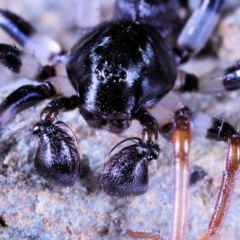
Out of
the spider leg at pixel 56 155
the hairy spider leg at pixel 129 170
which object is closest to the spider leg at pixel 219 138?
the hairy spider leg at pixel 129 170

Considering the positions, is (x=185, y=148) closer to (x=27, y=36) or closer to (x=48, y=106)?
(x=48, y=106)

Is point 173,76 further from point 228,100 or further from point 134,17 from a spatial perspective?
point 134,17

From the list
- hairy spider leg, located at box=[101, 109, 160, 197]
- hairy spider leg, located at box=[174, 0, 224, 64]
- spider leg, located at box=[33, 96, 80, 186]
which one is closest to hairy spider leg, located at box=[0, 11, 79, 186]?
spider leg, located at box=[33, 96, 80, 186]

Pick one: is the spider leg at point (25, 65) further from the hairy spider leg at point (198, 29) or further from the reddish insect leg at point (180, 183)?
the reddish insect leg at point (180, 183)

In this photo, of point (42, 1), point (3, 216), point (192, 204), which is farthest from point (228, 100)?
point (42, 1)

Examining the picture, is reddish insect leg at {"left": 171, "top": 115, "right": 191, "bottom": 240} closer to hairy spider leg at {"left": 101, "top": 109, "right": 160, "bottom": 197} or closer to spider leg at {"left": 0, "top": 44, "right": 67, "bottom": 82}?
hairy spider leg at {"left": 101, "top": 109, "right": 160, "bottom": 197}

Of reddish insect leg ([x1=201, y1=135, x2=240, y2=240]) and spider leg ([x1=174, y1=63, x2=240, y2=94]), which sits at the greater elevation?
spider leg ([x1=174, y1=63, x2=240, y2=94])
